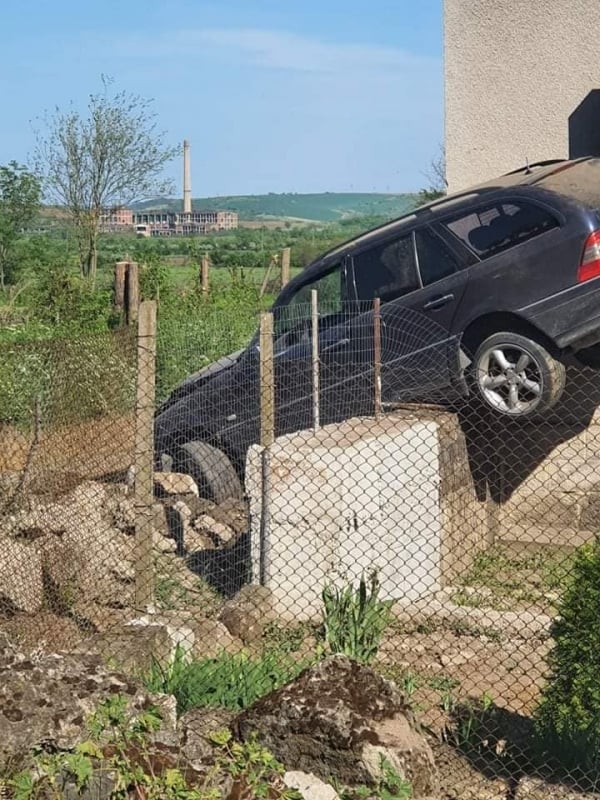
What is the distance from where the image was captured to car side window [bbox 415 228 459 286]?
9531mm

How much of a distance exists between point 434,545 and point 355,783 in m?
3.95

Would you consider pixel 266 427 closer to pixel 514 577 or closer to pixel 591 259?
pixel 514 577

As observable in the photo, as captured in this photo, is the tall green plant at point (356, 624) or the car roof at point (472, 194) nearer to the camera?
the tall green plant at point (356, 624)

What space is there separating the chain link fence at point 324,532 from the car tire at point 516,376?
0.18m

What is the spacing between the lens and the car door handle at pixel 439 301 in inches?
368

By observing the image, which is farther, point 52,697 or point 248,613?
point 248,613

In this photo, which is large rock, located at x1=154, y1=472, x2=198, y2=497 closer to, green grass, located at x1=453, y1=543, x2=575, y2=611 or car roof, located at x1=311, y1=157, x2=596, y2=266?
car roof, located at x1=311, y1=157, x2=596, y2=266

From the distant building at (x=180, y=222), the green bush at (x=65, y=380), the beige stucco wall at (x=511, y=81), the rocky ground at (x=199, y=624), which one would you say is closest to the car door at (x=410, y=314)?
the rocky ground at (x=199, y=624)

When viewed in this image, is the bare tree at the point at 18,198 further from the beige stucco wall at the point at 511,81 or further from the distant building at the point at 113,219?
the beige stucco wall at the point at 511,81

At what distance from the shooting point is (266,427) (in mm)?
8406

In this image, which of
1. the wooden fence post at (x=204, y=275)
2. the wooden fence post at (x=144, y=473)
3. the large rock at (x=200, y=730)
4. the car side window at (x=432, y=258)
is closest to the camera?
the large rock at (x=200, y=730)

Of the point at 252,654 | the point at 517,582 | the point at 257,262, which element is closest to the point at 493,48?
the point at 517,582

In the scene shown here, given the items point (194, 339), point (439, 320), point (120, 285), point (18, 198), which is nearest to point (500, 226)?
point (439, 320)

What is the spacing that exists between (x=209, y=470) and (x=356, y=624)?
132 inches
